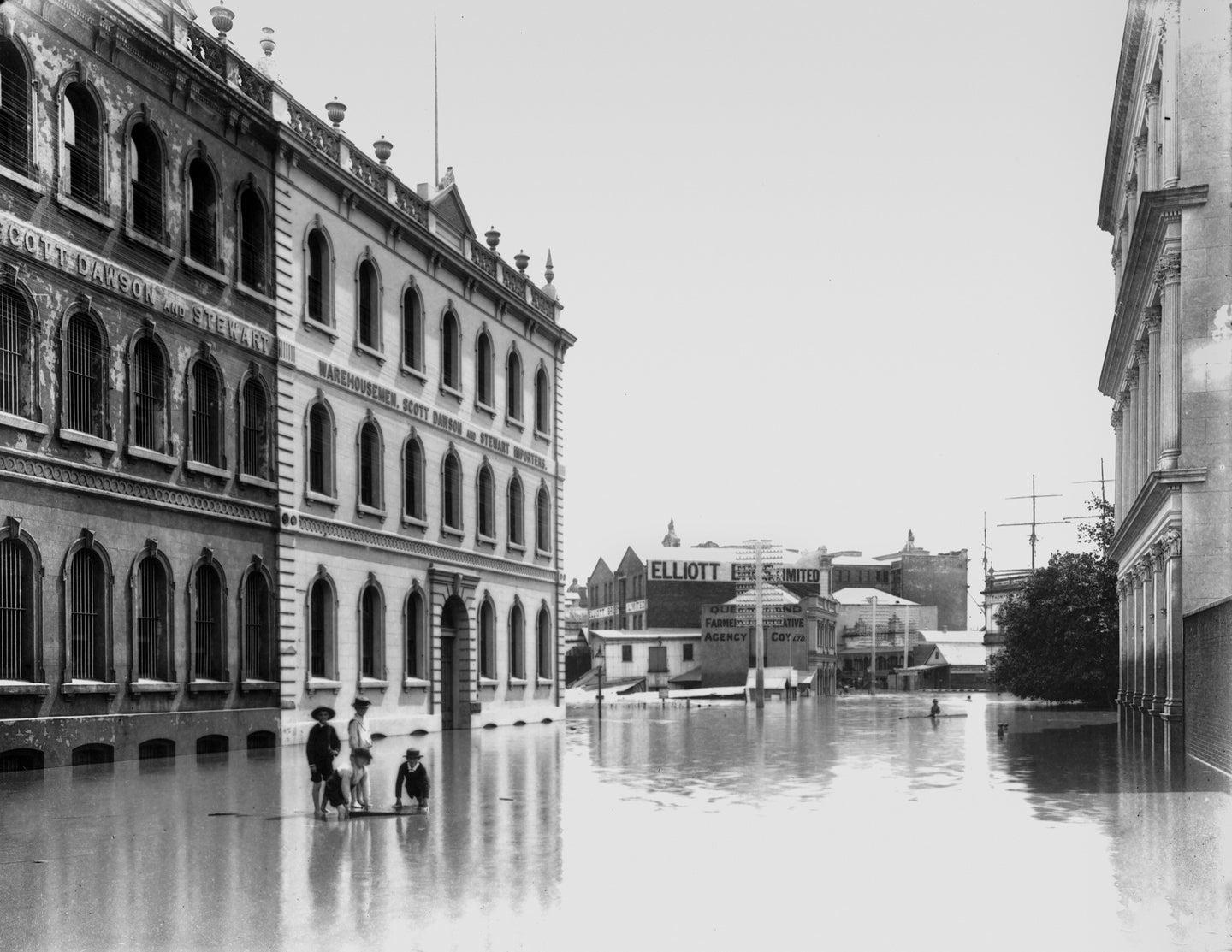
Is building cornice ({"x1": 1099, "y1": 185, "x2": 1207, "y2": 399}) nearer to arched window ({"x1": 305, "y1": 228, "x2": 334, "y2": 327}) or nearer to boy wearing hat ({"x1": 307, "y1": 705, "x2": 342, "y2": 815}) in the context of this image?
arched window ({"x1": 305, "y1": 228, "x2": 334, "y2": 327})

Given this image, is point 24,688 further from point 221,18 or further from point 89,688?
point 221,18

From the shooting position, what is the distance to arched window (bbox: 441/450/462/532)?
38.7 meters

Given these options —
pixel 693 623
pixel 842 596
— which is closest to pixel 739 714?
pixel 693 623

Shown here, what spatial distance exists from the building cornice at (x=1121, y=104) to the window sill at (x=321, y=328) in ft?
69.9

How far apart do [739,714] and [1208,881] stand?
4486 centimetres

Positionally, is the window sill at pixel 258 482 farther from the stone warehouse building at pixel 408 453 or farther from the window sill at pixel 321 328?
the window sill at pixel 321 328

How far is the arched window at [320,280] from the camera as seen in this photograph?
105 feet

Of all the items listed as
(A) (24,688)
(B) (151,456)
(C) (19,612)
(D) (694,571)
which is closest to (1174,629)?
(B) (151,456)

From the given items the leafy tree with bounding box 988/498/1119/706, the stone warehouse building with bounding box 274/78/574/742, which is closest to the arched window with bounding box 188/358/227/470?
the stone warehouse building with bounding box 274/78/574/742

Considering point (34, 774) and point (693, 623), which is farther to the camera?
point (693, 623)

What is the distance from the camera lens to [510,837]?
14.4 m

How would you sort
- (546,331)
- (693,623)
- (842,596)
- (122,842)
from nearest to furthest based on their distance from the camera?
(122,842), (546,331), (693,623), (842,596)

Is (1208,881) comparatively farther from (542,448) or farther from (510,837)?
(542,448)

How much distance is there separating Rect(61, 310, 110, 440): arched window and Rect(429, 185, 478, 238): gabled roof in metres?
15.9
